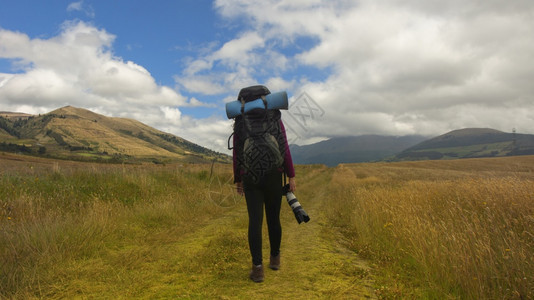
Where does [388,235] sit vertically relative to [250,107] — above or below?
below

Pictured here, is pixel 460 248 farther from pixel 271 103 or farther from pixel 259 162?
pixel 271 103

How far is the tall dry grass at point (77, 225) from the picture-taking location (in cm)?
→ 354

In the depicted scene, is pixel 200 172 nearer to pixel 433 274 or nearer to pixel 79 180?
pixel 79 180

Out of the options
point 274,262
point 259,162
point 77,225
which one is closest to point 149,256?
point 77,225

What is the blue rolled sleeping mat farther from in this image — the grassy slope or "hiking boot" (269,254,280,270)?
the grassy slope

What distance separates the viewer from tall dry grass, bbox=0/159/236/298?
354 centimetres

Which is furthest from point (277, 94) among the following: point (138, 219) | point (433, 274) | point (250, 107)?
point (138, 219)

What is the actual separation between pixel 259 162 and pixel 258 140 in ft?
0.97


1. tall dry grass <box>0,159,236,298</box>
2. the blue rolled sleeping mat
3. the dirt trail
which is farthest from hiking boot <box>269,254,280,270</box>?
the blue rolled sleeping mat

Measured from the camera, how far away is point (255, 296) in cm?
323

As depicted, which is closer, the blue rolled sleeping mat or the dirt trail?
the dirt trail

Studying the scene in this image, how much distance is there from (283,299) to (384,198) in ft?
17.6

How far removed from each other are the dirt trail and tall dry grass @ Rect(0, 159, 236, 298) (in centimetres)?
88

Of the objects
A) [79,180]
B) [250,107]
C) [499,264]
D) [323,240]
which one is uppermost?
[250,107]
